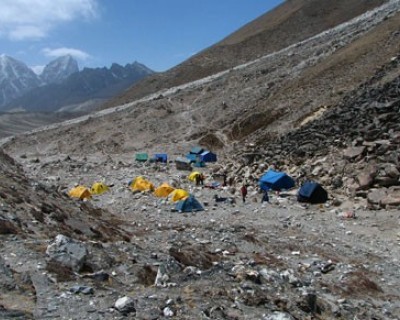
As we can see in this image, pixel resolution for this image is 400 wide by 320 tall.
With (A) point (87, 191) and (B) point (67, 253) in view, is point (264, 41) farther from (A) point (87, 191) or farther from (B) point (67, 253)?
(B) point (67, 253)

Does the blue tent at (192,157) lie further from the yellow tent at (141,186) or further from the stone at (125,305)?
the stone at (125,305)

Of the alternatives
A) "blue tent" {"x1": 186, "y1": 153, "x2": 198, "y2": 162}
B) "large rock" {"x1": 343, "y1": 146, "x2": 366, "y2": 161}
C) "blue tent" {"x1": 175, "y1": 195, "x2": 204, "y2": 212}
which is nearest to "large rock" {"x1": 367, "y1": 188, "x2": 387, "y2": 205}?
"large rock" {"x1": 343, "y1": 146, "x2": 366, "y2": 161}

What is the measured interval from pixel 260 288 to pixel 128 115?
58.0 m

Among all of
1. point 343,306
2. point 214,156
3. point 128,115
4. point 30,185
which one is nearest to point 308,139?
point 214,156

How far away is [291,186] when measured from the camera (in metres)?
31.6

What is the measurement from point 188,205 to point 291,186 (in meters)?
6.45

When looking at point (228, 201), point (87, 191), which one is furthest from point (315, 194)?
point (87, 191)

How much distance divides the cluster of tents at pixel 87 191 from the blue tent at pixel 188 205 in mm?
7054

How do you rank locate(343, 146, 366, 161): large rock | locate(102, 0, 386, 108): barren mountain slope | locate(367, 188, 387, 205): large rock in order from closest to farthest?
locate(367, 188, 387, 205): large rock
locate(343, 146, 366, 161): large rock
locate(102, 0, 386, 108): barren mountain slope

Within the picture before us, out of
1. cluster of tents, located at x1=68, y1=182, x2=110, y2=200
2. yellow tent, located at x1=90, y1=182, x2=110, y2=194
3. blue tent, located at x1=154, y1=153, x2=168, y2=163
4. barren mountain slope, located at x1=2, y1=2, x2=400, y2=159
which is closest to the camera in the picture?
cluster of tents, located at x1=68, y1=182, x2=110, y2=200

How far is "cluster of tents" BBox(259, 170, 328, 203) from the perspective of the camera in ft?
92.5

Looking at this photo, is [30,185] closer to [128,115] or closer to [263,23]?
[128,115]

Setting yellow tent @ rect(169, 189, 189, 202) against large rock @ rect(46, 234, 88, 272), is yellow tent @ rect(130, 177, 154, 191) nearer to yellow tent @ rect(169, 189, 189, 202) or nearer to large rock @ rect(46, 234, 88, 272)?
yellow tent @ rect(169, 189, 189, 202)

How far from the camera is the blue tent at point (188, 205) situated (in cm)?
2859
